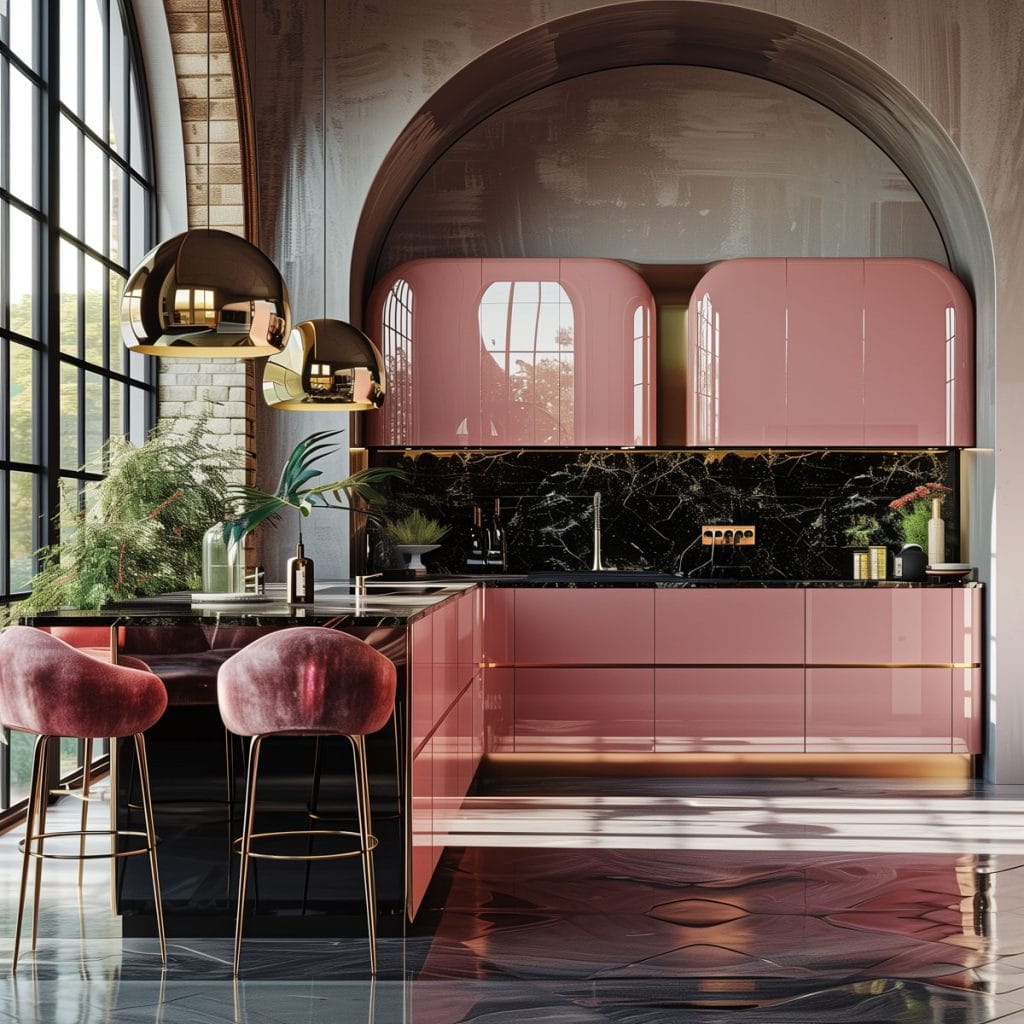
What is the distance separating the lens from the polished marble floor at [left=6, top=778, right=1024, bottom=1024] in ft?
9.55

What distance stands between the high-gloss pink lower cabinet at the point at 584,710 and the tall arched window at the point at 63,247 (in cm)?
221

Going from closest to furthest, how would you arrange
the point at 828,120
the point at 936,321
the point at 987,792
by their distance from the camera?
the point at 987,792, the point at 936,321, the point at 828,120

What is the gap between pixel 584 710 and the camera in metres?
5.72

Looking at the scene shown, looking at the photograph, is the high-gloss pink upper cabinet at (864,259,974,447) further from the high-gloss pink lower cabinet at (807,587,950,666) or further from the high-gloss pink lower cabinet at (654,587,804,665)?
the high-gloss pink lower cabinet at (654,587,804,665)

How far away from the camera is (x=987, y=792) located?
5355 millimetres

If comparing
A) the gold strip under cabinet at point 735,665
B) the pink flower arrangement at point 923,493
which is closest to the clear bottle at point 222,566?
the gold strip under cabinet at point 735,665

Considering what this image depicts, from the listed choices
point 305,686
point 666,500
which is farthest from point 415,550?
point 305,686

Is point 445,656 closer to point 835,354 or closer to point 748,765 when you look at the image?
Answer: point 748,765

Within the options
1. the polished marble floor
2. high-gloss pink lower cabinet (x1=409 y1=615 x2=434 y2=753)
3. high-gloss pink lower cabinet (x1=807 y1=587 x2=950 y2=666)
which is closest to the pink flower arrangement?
high-gloss pink lower cabinet (x1=807 y1=587 x2=950 y2=666)

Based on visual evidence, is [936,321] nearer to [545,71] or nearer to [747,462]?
[747,462]

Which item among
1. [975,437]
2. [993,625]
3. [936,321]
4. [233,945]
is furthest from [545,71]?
[233,945]

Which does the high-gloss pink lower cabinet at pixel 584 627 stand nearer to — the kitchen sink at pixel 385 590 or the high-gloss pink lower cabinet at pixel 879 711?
the high-gloss pink lower cabinet at pixel 879 711

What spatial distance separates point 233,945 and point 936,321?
429 cm

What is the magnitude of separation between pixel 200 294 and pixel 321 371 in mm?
1023
